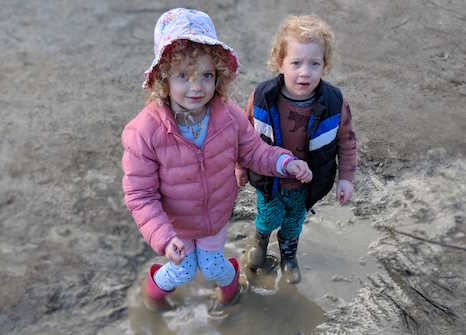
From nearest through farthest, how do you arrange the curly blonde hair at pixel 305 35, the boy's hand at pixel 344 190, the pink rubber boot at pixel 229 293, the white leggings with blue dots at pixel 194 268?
the curly blonde hair at pixel 305 35 → the white leggings with blue dots at pixel 194 268 → the boy's hand at pixel 344 190 → the pink rubber boot at pixel 229 293

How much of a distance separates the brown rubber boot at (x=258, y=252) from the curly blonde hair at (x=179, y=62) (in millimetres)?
957

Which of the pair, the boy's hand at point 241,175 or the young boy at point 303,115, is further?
the boy's hand at point 241,175

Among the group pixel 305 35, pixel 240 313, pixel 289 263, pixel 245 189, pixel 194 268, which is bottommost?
pixel 240 313

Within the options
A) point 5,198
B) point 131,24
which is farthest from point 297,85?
point 131,24

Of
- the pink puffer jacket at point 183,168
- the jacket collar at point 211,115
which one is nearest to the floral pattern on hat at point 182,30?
the jacket collar at point 211,115

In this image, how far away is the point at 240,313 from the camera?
2602 millimetres

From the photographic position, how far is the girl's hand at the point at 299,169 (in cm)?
210

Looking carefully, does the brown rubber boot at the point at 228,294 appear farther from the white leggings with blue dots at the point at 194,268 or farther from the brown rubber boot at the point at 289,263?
the brown rubber boot at the point at 289,263

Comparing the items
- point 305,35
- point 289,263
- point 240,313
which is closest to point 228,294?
point 240,313

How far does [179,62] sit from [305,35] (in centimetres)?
55

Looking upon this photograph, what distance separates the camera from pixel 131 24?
4.90 meters

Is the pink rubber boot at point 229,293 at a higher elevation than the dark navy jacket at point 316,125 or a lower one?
lower

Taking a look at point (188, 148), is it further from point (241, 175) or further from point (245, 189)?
point (245, 189)

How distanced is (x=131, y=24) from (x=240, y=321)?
333 centimetres
